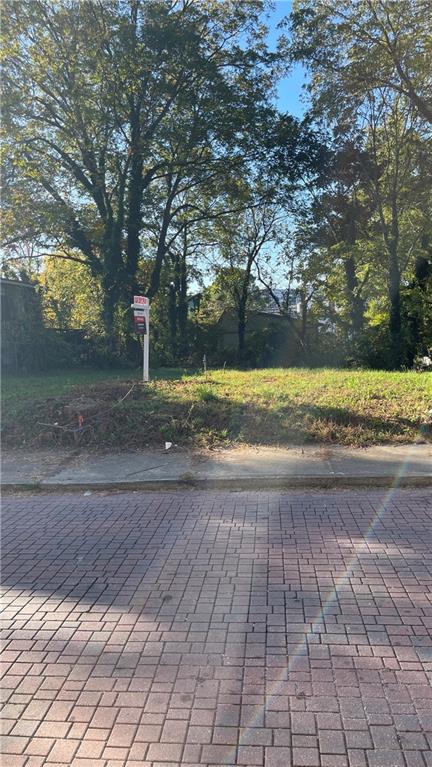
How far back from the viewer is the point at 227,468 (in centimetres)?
657

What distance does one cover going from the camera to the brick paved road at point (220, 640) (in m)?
2.30

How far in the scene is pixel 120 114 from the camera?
66.7ft

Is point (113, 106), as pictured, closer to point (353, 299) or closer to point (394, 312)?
point (394, 312)

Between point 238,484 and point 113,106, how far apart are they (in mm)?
17870

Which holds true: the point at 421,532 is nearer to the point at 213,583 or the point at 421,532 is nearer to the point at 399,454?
the point at 213,583

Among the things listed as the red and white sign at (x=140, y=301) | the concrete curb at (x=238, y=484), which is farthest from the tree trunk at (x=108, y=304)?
the concrete curb at (x=238, y=484)

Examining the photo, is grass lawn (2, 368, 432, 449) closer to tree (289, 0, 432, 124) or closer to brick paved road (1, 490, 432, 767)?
brick paved road (1, 490, 432, 767)

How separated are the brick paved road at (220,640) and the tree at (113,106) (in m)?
18.6

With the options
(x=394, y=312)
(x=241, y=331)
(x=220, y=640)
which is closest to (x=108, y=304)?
(x=394, y=312)

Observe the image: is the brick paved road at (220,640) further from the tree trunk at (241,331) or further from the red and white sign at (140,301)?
the tree trunk at (241,331)

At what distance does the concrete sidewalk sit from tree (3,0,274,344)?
15792 mm

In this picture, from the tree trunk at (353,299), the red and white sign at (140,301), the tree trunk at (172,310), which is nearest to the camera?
the red and white sign at (140,301)

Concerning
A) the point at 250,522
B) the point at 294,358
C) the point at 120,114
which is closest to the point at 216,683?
the point at 250,522

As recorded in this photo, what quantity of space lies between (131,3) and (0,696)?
22385 millimetres
